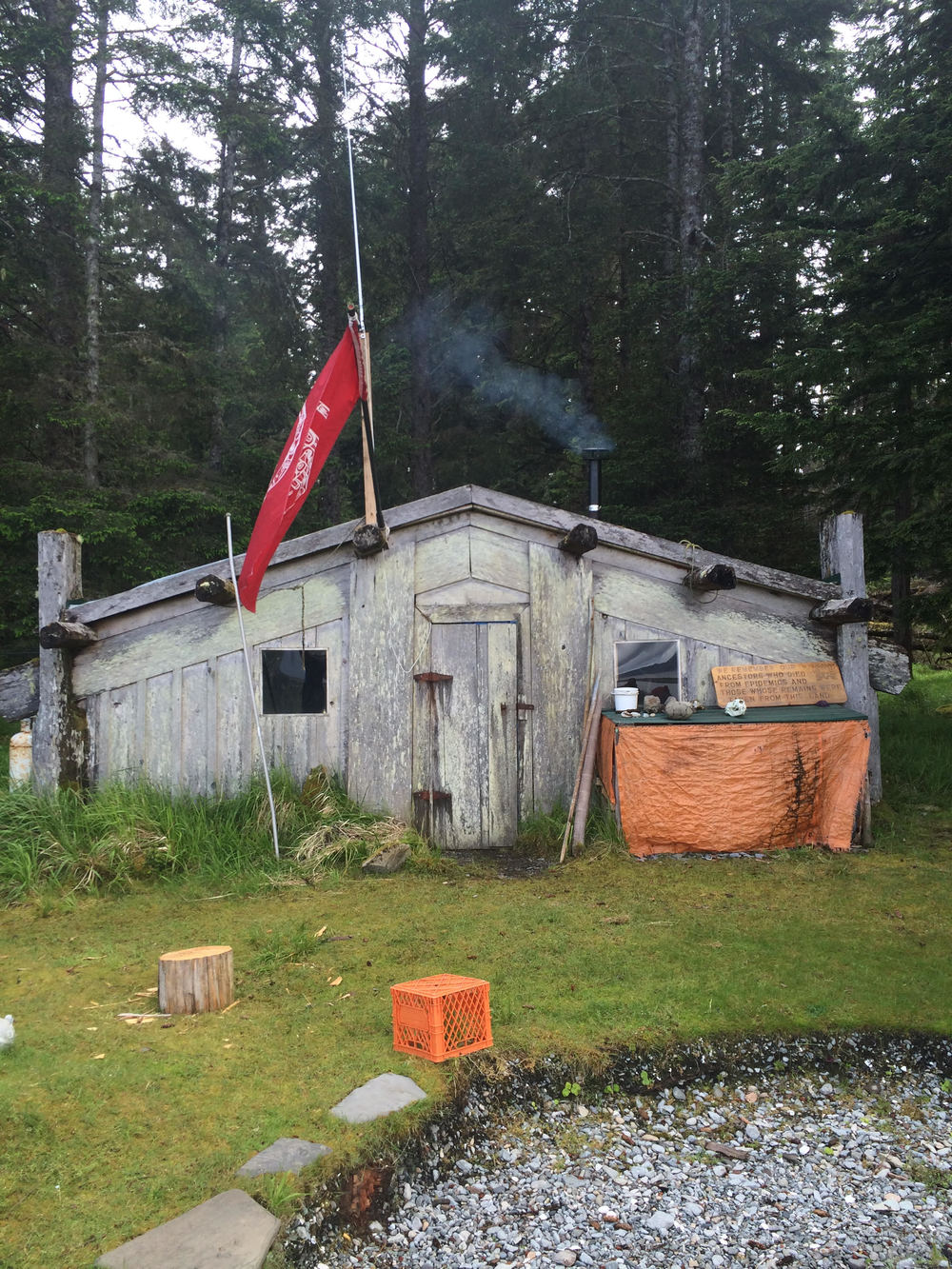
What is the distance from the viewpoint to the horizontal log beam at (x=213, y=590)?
23.5 feet

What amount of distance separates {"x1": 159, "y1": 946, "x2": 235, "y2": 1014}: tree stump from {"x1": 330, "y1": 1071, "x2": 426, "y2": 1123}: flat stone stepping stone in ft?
3.59

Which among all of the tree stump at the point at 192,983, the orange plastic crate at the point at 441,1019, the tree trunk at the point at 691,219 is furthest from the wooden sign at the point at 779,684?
the tree trunk at the point at 691,219

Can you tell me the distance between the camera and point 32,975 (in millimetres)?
4828

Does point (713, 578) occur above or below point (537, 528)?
below

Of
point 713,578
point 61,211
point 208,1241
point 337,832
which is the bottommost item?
point 208,1241

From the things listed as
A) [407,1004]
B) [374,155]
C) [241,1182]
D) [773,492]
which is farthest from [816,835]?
[374,155]

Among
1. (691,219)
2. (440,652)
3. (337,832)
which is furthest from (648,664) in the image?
(691,219)

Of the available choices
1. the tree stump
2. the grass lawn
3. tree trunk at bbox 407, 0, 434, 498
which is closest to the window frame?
the grass lawn

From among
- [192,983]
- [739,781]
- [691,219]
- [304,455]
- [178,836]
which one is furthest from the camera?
[691,219]

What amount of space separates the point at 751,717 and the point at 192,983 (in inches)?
182

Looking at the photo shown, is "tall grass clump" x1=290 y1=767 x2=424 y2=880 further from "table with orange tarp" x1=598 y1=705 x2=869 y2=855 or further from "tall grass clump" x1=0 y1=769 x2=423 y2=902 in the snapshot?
"table with orange tarp" x1=598 y1=705 x2=869 y2=855

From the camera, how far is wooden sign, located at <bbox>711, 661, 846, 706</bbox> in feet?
25.1

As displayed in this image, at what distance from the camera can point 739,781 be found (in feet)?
23.3

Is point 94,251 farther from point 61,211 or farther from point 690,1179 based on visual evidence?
point 690,1179
